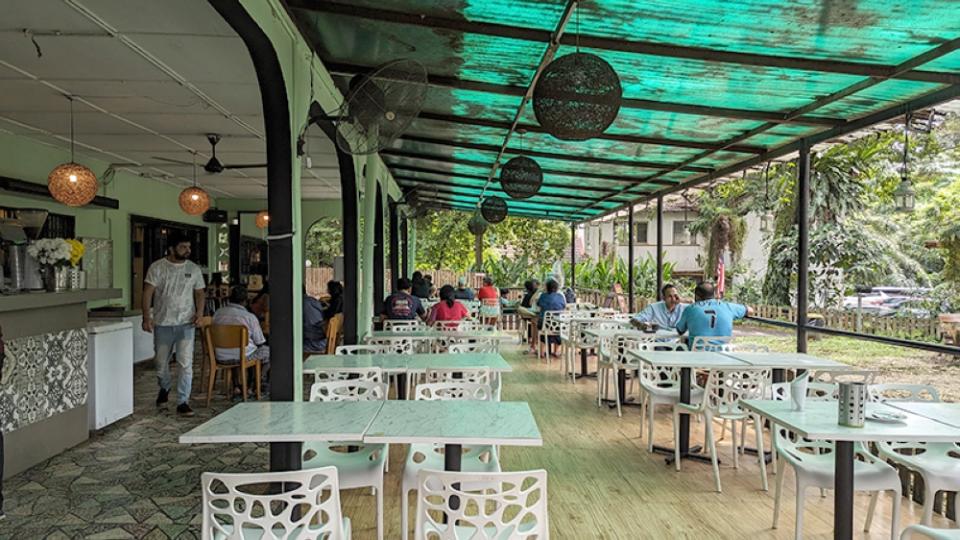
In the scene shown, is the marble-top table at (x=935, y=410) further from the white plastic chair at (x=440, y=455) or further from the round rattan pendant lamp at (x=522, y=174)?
the round rattan pendant lamp at (x=522, y=174)

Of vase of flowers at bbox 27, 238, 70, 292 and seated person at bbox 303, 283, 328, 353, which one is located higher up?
vase of flowers at bbox 27, 238, 70, 292

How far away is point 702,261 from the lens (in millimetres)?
22469

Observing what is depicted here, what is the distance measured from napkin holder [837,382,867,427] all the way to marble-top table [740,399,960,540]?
0.04 m

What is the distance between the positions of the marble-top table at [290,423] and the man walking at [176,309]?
11.3 feet

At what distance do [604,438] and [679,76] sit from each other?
121 inches

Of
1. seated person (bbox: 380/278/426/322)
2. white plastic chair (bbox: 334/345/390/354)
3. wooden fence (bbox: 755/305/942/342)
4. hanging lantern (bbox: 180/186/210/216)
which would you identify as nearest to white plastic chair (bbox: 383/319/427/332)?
seated person (bbox: 380/278/426/322)

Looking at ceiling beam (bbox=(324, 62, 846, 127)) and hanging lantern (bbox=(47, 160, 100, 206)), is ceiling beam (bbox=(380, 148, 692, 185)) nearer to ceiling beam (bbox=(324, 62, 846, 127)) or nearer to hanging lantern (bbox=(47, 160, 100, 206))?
ceiling beam (bbox=(324, 62, 846, 127))

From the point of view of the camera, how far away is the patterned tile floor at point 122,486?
12.1 ft

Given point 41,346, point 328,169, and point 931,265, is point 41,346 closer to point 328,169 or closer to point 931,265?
point 328,169

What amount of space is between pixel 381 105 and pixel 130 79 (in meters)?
2.75

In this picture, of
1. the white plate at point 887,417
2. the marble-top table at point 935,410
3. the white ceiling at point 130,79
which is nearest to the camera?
the white plate at point 887,417

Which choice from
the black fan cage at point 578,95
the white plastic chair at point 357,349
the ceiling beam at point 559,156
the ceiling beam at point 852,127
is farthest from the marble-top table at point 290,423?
the ceiling beam at point 559,156

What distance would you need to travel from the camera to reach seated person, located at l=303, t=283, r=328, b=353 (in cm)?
741

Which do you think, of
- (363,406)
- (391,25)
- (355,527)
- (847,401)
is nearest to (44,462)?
(355,527)
